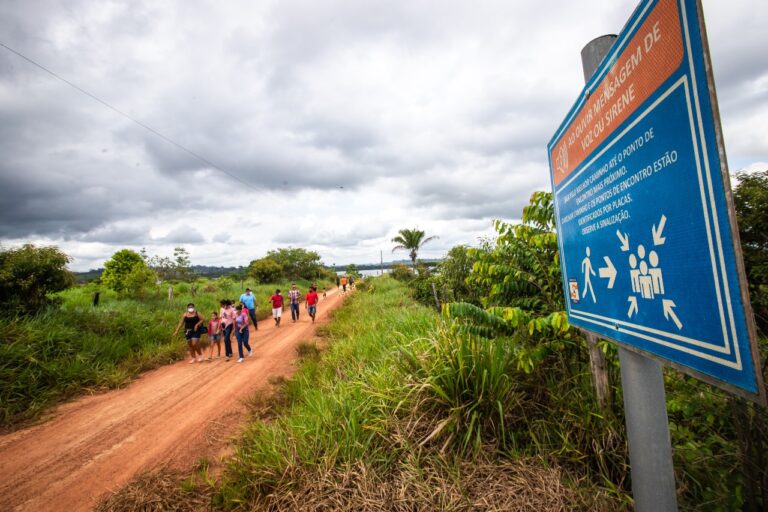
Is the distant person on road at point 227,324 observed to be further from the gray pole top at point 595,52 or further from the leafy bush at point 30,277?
the gray pole top at point 595,52

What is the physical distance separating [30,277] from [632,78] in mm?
11313

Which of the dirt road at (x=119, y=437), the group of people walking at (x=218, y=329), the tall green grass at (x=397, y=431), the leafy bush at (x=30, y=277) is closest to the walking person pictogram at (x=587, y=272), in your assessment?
the tall green grass at (x=397, y=431)

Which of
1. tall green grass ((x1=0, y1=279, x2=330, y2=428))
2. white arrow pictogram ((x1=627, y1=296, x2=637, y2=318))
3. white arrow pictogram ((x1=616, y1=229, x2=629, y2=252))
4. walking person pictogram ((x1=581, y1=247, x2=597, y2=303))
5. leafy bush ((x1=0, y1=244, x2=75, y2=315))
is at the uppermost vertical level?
leafy bush ((x1=0, y1=244, x2=75, y2=315))

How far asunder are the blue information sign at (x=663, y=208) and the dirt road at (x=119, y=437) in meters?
4.87

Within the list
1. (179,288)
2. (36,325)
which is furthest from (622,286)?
(179,288)

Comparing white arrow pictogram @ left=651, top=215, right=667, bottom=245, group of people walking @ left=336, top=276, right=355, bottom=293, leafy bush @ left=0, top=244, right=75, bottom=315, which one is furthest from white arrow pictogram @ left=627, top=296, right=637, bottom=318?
group of people walking @ left=336, top=276, right=355, bottom=293

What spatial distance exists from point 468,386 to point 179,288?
21986 millimetres

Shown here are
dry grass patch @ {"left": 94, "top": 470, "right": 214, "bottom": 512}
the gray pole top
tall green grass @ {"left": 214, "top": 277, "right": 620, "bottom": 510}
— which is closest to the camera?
the gray pole top

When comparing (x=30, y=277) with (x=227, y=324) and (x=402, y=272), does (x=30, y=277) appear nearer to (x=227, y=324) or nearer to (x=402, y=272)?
(x=227, y=324)

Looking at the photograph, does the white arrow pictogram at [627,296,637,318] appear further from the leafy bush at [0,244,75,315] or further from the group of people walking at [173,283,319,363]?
the leafy bush at [0,244,75,315]

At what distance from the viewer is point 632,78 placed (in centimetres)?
129

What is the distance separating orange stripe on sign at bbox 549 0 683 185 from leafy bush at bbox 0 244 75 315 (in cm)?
1098

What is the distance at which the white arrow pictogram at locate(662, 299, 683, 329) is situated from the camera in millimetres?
1078

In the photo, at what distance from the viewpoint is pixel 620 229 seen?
1.38m
